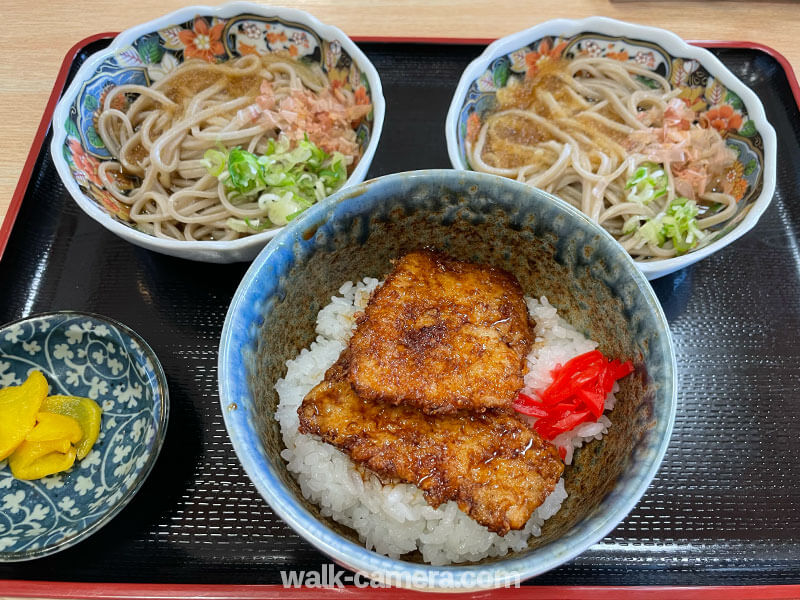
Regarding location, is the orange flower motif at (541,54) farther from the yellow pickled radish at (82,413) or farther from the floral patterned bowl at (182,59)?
the yellow pickled radish at (82,413)

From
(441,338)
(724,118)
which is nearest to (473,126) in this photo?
(724,118)

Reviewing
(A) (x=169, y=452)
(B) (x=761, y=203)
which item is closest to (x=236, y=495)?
(A) (x=169, y=452)

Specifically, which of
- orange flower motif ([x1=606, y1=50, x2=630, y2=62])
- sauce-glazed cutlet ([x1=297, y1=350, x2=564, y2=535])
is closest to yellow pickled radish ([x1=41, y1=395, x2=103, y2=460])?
sauce-glazed cutlet ([x1=297, y1=350, x2=564, y2=535])

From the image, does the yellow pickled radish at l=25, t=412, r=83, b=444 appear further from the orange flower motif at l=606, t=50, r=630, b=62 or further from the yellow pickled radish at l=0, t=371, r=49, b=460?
the orange flower motif at l=606, t=50, r=630, b=62

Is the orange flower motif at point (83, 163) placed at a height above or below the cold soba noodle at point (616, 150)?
below

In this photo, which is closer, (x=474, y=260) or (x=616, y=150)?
(x=474, y=260)

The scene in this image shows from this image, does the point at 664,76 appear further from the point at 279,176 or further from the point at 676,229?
the point at 279,176

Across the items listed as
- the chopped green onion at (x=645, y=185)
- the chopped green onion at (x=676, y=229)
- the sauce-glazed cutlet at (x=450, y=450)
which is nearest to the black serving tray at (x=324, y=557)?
the chopped green onion at (x=676, y=229)
